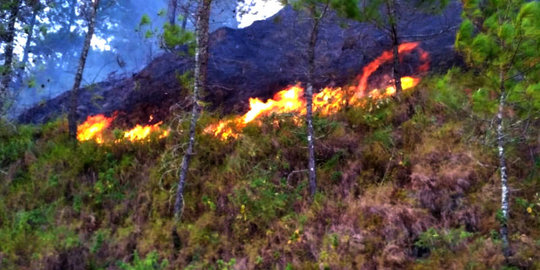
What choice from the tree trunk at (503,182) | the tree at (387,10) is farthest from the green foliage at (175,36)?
the tree trunk at (503,182)

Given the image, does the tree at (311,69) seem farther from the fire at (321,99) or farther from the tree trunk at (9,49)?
the tree trunk at (9,49)

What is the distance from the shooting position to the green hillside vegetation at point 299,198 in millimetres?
7043

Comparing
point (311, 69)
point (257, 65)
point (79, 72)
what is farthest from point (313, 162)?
point (79, 72)

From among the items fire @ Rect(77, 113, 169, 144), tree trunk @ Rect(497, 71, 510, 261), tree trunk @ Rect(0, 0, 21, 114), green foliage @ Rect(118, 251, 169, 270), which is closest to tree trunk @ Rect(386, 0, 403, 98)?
tree trunk @ Rect(497, 71, 510, 261)

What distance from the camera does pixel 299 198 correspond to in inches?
345

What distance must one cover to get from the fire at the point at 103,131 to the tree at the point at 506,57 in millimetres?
8646

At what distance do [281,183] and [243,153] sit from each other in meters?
1.58

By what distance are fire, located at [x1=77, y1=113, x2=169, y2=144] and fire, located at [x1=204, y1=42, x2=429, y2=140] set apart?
1910 millimetres

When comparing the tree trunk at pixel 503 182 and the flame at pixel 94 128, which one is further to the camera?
the flame at pixel 94 128

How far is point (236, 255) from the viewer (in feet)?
26.6

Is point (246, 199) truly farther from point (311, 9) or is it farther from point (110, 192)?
point (311, 9)

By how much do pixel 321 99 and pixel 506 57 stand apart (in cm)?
620

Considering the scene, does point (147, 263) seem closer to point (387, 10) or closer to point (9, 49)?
point (387, 10)

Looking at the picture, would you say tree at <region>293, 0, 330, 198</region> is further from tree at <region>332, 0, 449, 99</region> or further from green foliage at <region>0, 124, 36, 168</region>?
green foliage at <region>0, 124, 36, 168</region>
